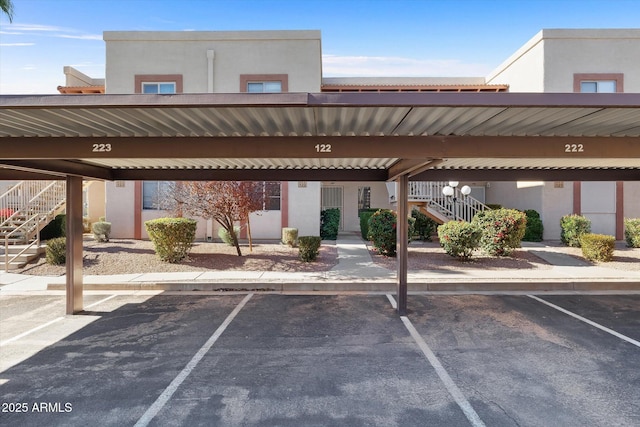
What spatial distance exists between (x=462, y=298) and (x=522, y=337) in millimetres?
2161

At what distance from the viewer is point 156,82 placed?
575 inches

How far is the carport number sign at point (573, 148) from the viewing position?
4637mm

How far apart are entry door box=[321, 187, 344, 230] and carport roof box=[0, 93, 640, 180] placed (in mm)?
13361

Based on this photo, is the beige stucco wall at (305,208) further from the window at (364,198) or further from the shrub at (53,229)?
the shrub at (53,229)

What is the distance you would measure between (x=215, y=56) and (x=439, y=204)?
11238mm

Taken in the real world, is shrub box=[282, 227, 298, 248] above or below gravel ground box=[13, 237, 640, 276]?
above

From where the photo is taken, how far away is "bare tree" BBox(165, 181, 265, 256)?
413 inches

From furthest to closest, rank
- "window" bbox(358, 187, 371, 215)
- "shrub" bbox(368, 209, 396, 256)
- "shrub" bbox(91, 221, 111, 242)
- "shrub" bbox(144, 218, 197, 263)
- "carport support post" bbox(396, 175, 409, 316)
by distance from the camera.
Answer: "window" bbox(358, 187, 371, 215)
"shrub" bbox(91, 221, 111, 242)
"shrub" bbox(368, 209, 396, 256)
"shrub" bbox(144, 218, 197, 263)
"carport support post" bbox(396, 175, 409, 316)

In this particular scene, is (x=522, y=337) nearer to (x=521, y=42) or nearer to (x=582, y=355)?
(x=582, y=355)

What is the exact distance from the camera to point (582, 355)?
15.3 ft

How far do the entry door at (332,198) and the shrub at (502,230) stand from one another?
8.93 m

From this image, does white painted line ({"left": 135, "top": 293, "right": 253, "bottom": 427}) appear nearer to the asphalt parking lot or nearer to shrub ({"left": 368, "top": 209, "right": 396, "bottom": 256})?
the asphalt parking lot

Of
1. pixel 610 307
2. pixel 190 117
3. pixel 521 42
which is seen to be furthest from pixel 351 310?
pixel 521 42

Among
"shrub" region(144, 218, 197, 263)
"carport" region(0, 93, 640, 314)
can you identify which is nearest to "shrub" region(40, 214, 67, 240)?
"shrub" region(144, 218, 197, 263)
